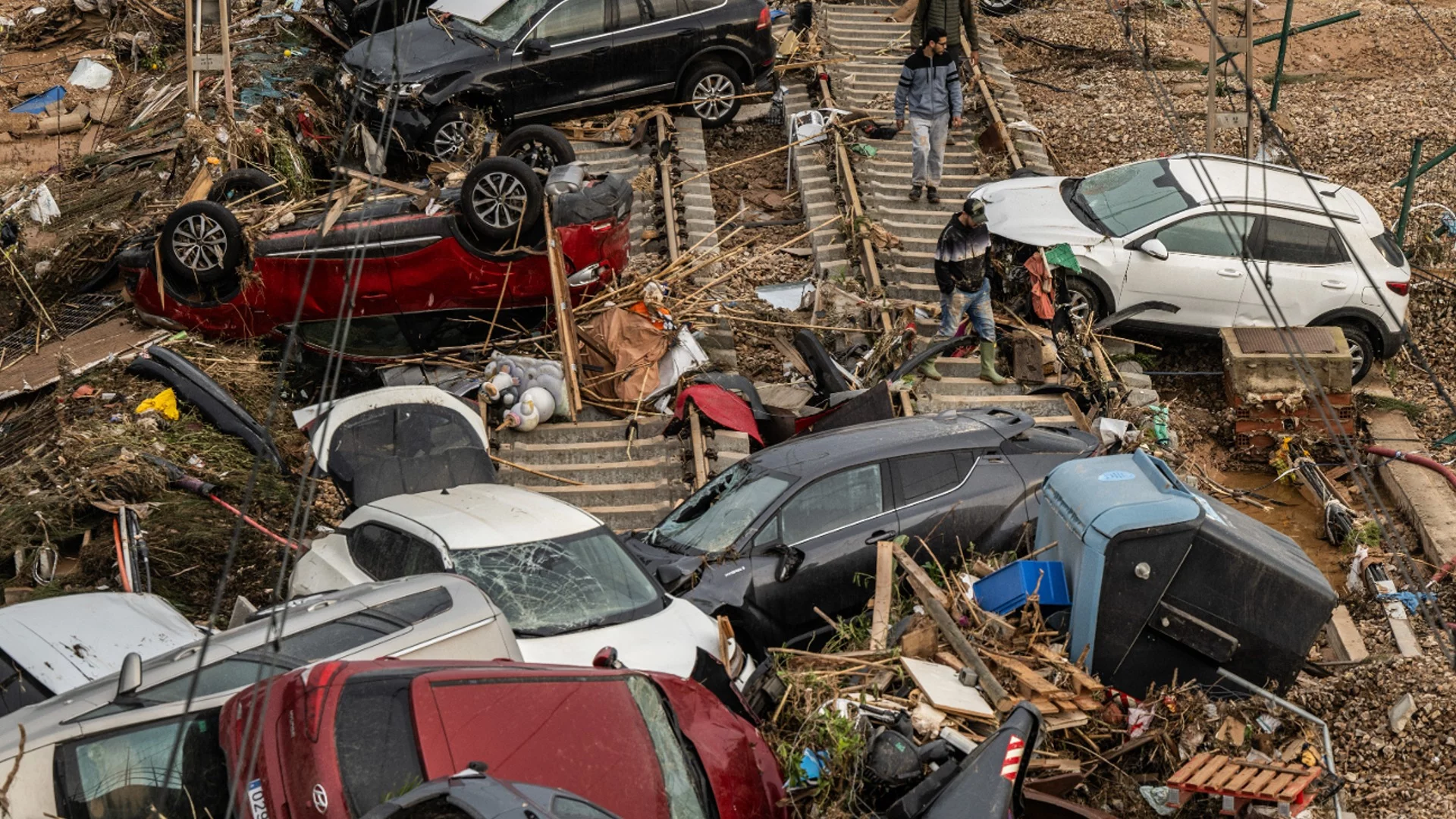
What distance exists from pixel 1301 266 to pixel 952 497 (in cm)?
591

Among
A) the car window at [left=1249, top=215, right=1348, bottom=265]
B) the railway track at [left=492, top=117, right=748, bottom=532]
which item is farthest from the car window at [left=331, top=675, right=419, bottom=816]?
the car window at [left=1249, top=215, right=1348, bottom=265]

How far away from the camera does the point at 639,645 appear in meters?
7.66

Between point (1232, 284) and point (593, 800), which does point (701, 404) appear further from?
point (593, 800)

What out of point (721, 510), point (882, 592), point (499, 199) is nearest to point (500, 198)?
point (499, 199)

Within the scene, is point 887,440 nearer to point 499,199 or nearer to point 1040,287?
point 1040,287

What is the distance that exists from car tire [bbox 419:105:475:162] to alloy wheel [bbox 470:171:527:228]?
2.85 m

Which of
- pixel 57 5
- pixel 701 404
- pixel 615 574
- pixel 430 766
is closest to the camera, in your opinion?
pixel 430 766

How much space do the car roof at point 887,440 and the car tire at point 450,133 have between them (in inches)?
287

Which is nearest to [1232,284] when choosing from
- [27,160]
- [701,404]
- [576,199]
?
[701,404]

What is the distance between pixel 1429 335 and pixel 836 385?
650cm

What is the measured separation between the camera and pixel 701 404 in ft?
39.1

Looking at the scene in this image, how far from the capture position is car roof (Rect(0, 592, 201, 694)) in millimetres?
7391

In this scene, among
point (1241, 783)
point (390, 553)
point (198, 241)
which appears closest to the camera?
point (1241, 783)

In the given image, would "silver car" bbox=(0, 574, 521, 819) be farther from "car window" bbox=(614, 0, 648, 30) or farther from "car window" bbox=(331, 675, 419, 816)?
"car window" bbox=(614, 0, 648, 30)
